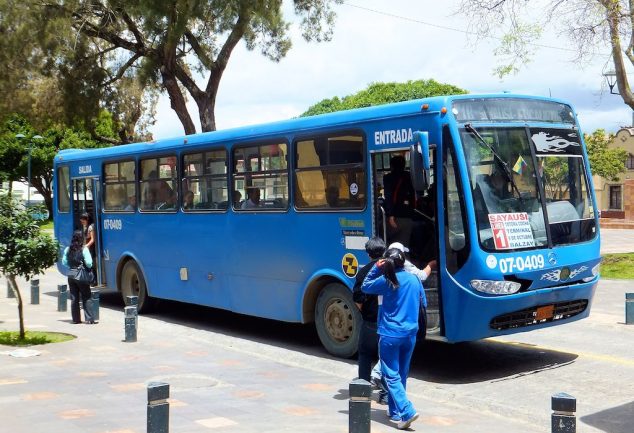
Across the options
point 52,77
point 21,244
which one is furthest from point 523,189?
point 52,77

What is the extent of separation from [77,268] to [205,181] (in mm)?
2592

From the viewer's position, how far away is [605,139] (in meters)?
71.3

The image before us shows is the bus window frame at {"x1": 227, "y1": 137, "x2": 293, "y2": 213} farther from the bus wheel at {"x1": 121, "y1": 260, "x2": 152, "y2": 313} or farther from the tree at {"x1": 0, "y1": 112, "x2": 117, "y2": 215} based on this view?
the tree at {"x1": 0, "y1": 112, "x2": 117, "y2": 215}

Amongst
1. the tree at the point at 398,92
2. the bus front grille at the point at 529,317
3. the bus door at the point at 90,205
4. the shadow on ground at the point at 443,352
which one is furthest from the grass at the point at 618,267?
the tree at the point at 398,92

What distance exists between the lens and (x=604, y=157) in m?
66.6

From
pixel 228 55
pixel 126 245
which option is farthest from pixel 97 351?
pixel 228 55

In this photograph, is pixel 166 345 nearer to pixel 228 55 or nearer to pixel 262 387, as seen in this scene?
pixel 262 387

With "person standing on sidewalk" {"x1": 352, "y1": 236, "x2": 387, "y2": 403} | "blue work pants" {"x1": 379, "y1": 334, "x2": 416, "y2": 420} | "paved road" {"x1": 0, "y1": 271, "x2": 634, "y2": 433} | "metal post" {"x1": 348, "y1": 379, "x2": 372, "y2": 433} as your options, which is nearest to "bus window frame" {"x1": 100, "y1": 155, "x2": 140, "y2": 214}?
"paved road" {"x1": 0, "y1": 271, "x2": 634, "y2": 433}

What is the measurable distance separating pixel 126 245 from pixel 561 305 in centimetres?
849

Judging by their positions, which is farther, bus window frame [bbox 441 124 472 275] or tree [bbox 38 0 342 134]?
tree [bbox 38 0 342 134]

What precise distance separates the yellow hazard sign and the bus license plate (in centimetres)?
219

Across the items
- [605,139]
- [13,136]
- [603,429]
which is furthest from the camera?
[605,139]

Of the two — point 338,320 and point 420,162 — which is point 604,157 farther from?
point 420,162

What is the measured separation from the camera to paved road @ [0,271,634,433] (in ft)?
23.2
